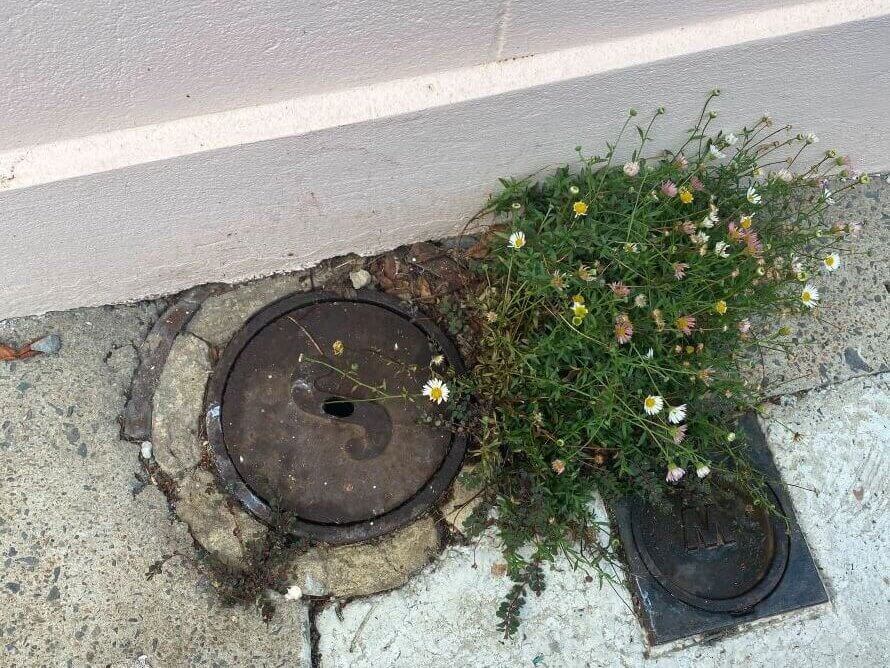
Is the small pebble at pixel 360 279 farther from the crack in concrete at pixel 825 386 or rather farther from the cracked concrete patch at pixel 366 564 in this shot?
the crack in concrete at pixel 825 386

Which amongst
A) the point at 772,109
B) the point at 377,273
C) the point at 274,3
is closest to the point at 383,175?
the point at 377,273

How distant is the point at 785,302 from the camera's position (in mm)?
2127

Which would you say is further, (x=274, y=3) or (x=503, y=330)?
(x=503, y=330)

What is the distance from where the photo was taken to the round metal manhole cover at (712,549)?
2098 millimetres

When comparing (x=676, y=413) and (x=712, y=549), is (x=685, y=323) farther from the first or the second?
(x=712, y=549)

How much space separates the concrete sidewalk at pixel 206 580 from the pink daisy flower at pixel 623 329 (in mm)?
798

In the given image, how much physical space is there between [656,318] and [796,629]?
1182mm

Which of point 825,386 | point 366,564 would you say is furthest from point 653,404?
point 366,564

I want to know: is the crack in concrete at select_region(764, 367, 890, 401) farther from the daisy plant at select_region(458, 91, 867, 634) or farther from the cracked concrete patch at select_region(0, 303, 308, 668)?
the cracked concrete patch at select_region(0, 303, 308, 668)

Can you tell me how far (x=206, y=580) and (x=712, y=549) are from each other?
5.41 ft

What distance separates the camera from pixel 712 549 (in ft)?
6.99

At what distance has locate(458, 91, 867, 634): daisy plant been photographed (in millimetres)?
1941

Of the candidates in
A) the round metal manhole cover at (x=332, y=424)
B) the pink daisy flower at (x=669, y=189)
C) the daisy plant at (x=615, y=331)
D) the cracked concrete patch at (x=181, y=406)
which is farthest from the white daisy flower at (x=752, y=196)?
the cracked concrete patch at (x=181, y=406)

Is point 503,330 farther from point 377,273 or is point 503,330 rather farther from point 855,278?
point 855,278
